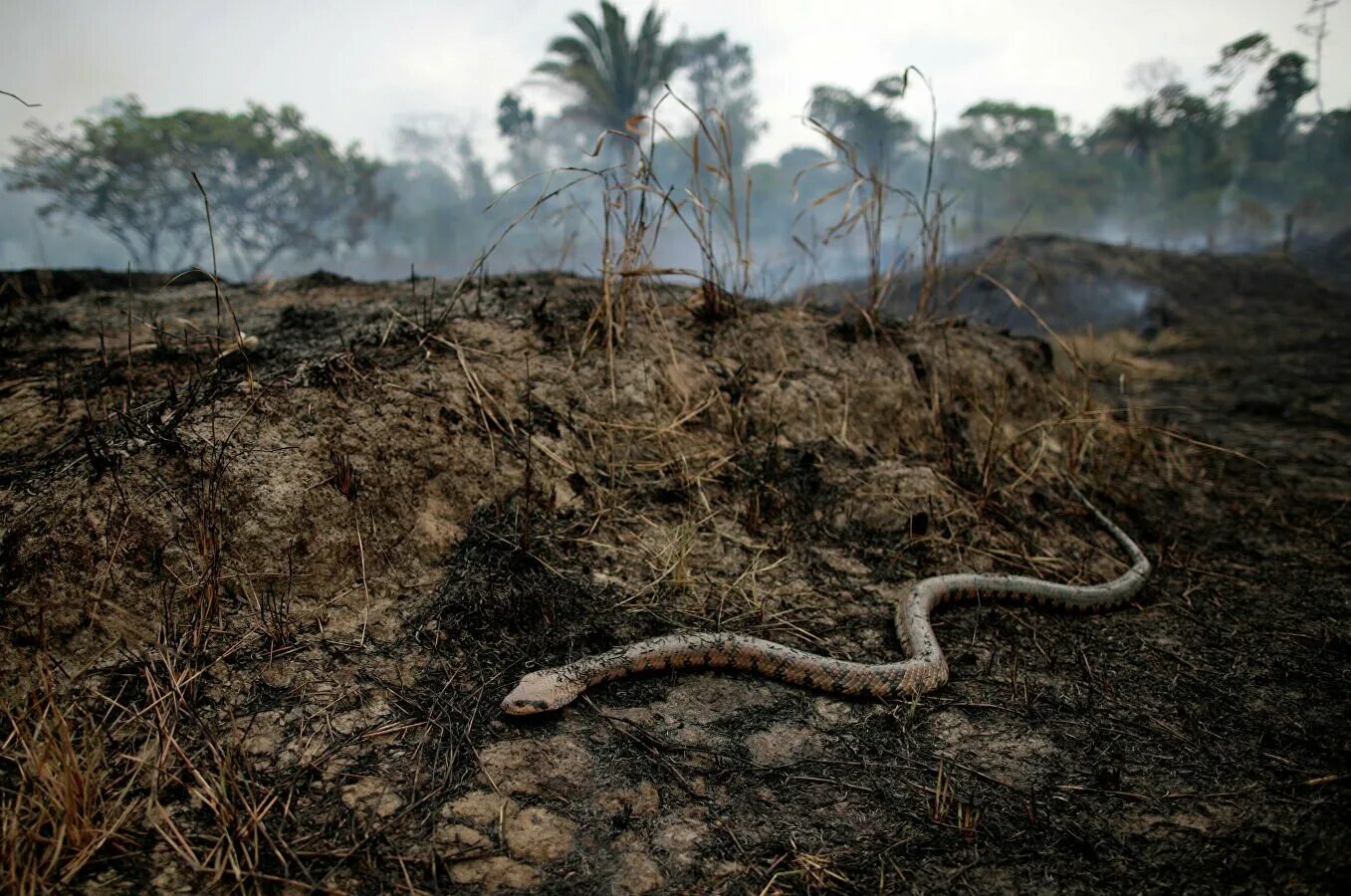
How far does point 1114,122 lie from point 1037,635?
209ft

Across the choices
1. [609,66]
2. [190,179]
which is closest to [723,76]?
[609,66]

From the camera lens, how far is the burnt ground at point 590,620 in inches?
71.4

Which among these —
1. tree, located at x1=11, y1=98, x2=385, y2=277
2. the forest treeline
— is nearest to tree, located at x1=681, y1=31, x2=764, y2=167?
the forest treeline

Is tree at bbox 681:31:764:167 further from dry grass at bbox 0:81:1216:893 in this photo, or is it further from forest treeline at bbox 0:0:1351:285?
dry grass at bbox 0:81:1216:893

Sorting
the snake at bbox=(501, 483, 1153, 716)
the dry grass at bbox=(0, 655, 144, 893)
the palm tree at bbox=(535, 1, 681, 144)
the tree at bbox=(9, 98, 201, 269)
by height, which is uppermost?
the palm tree at bbox=(535, 1, 681, 144)

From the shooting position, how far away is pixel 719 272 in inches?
179

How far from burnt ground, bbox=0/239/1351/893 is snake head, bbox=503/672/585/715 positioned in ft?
0.31

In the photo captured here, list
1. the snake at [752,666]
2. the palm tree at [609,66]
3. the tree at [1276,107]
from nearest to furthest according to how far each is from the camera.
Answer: the snake at [752,666] < the palm tree at [609,66] < the tree at [1276,107]

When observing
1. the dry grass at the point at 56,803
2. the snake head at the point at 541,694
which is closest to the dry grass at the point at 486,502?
the dry grass at the point at 56,803

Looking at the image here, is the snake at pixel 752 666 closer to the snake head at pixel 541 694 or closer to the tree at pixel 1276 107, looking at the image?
the snake head at pixel 541 694

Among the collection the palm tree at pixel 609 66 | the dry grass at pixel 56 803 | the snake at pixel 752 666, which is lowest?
the snake at pixel 752 666

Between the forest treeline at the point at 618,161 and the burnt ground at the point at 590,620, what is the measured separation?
2289cm

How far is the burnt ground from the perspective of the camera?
1.81m

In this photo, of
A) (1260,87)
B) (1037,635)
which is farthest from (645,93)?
(1260,87)
